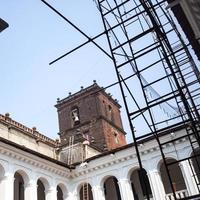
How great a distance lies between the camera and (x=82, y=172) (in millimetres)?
21500

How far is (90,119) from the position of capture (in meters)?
33.9

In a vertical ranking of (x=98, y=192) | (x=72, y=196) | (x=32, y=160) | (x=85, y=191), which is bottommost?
(x=98, y=192)

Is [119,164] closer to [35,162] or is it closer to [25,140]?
[35,162]

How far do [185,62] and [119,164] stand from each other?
11475 millimetres

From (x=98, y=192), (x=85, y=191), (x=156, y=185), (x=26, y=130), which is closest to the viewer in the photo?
(x=156, y=185)

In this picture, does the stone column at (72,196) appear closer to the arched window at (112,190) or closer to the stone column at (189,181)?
the arched window at (112,190)

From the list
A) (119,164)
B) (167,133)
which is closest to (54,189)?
(119,164)

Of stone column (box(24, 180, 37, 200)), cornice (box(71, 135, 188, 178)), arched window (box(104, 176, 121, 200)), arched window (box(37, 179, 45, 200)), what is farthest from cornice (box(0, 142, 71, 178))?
arched window (box(104, 176, 121, 200))

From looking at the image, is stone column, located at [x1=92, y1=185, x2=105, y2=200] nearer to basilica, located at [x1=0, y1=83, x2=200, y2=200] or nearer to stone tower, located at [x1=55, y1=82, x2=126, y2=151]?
basilica, located at [x1=0, y1=83, x2=200, y2=200]

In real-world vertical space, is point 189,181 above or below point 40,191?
below

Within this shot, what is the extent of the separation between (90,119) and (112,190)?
460 inches

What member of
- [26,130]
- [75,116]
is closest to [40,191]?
[26,130]

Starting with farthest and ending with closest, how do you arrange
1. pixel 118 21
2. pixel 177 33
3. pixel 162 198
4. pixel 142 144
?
pixel 142 144, pixel 162 198, pixel 177 33, pixel 118 21

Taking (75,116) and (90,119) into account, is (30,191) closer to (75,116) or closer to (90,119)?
(90,119)
